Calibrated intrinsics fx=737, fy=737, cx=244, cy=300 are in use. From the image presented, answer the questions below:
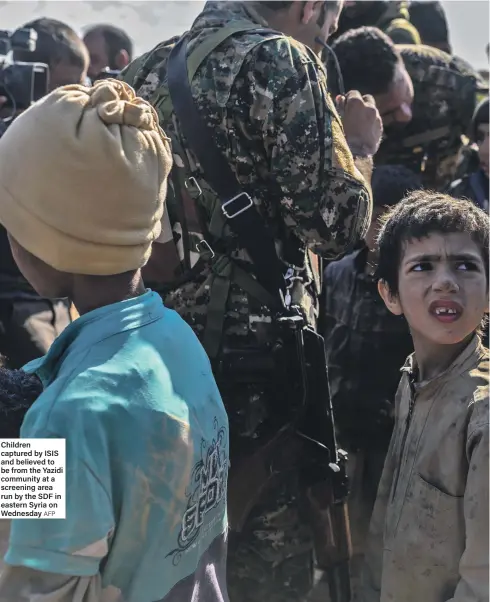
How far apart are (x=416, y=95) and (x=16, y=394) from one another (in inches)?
102

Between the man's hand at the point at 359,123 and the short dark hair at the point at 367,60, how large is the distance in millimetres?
755

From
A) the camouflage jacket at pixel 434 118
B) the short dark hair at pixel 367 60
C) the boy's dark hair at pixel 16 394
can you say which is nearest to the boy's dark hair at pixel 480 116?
the camouflage jacket at pixel 434 118

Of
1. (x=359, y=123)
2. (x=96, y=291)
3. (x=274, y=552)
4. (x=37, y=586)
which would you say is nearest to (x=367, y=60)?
(x=359, y=123)

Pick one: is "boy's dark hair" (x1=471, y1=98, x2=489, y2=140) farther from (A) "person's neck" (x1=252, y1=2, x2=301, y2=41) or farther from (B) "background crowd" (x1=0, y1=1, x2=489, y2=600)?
(A) "person's neck" (x1=252, y1=2, x2=301, y2=41)

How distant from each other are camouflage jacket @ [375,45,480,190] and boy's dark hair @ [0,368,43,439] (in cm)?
224

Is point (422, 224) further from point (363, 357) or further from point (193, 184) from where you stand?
point (363, 357)

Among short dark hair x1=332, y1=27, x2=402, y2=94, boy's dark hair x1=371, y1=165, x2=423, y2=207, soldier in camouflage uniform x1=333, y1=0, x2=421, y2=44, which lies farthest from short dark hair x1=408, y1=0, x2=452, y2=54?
boy's dark hair x1=371, y1=165, x2=423, y2=207

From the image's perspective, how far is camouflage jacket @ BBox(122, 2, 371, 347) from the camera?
1755 mm

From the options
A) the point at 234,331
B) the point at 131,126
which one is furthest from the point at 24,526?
the point at 234,331

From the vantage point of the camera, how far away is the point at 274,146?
70.3 inches

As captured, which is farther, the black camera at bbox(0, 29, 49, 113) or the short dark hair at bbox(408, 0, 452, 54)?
the short dark hair at bbox(408, 0, 452, 54)

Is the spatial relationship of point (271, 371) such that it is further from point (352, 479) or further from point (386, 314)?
point (352, 479)

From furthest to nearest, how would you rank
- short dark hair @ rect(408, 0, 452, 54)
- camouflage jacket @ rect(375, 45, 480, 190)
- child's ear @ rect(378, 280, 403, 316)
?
short dark hair @ rect(408, 0, 452, 54) < camouflage jacket @ rect(375, 45, 480, 190) < child's ear @ rect(378, 280, 403, 316)

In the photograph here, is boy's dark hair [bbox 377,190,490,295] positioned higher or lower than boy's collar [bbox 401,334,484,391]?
higher
